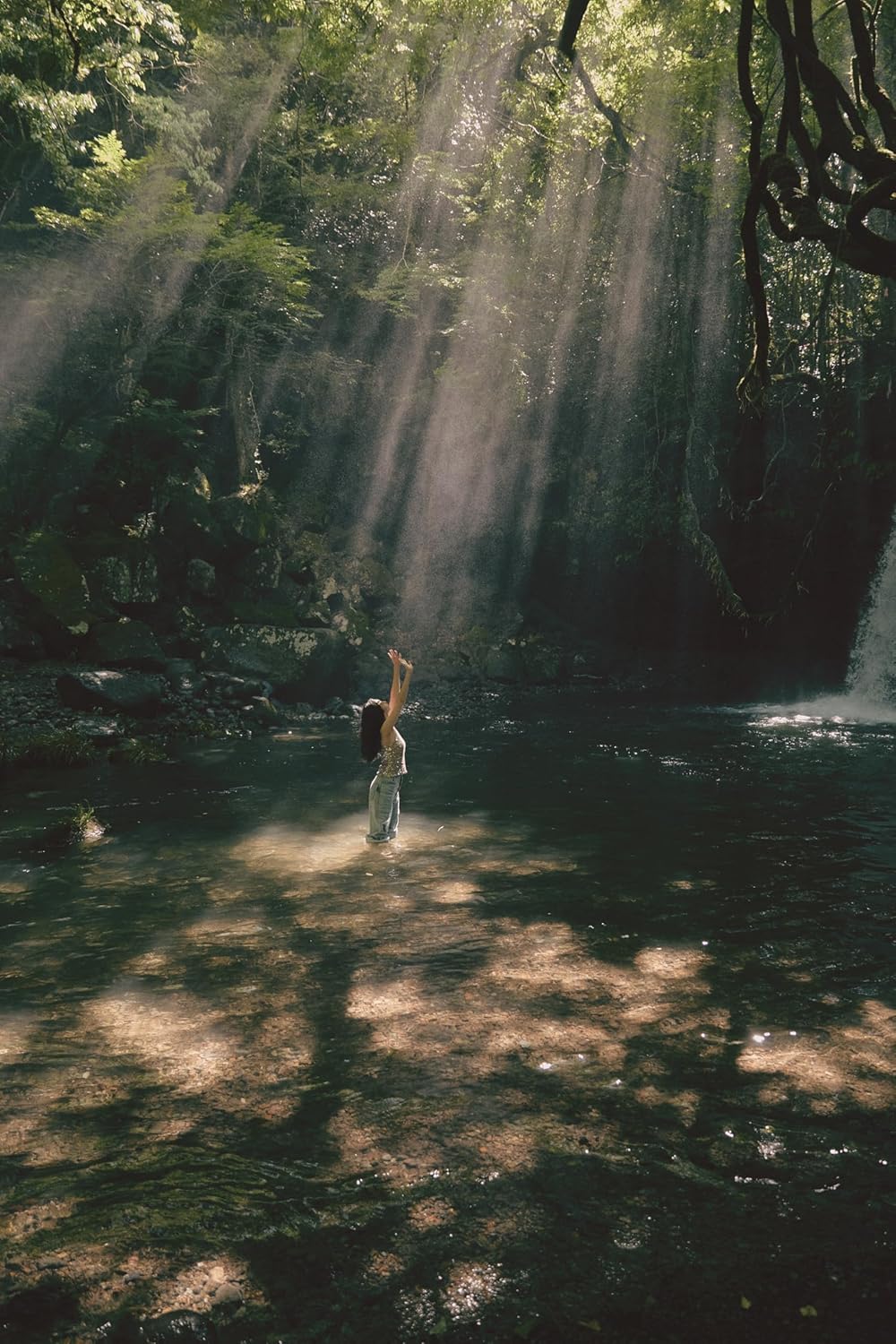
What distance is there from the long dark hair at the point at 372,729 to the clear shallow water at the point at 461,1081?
1127mm

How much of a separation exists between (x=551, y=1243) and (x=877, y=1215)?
1236mm

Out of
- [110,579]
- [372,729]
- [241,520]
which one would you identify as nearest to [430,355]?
[241,520]

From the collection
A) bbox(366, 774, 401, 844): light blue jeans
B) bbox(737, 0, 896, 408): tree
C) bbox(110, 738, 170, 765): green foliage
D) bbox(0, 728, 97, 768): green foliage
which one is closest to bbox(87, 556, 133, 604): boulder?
bbox(0, 728, 97, 768): green foliage

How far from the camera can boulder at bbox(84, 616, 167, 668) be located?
1947 centimetres

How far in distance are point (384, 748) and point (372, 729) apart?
0.26m

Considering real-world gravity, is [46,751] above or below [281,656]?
below

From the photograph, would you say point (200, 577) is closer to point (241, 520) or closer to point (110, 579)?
point (241, 520)

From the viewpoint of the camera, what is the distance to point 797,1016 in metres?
4.75

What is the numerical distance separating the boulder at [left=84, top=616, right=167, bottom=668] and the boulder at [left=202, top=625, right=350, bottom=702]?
5.39ft

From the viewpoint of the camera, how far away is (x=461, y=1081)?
404 centimetres

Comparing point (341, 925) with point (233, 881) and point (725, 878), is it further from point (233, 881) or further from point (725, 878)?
point (725, 878)

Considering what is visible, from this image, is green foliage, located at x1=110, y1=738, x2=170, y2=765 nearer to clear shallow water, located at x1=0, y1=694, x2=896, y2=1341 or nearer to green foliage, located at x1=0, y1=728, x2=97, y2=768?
green foliage, located at x1=0, y1=728, x2=97, y2=768

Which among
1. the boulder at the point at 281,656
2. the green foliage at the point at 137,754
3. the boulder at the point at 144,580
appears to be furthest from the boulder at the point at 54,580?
the green foliage at the point at 137,754

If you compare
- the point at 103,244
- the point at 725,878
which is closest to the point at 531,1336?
the point at 725,878
